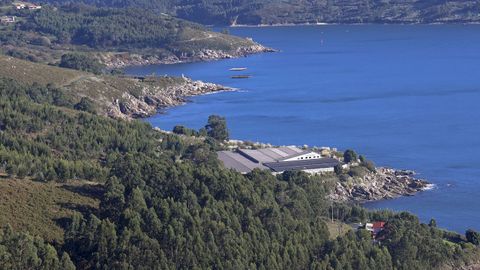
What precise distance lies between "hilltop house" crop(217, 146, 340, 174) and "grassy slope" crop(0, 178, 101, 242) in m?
11.7

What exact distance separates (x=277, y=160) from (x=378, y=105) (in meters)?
18.7

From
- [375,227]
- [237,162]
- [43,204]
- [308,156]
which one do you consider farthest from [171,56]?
[43,204]

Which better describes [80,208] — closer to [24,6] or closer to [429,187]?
[429,187]

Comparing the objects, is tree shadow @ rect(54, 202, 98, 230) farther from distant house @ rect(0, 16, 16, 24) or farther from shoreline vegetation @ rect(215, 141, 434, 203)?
distant house @ rect(0, 16, 16, 24)

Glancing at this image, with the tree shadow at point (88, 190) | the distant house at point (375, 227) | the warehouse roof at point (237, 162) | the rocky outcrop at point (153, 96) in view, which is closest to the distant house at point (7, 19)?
the rocky outcrop at point (153, 96)

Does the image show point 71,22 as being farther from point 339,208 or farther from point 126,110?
point 339,208

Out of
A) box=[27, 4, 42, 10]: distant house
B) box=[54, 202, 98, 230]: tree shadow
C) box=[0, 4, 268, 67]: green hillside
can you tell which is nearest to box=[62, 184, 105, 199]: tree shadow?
box=[54, 202, 98, 230]: tree shadow

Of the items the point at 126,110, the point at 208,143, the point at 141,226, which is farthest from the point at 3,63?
the point at 141,226

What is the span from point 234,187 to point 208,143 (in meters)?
14.1

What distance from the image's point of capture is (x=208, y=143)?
143 feet

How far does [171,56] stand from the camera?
91.9m

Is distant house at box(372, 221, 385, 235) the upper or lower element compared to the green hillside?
upper

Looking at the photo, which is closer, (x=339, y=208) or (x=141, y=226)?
(x=141, y=226)

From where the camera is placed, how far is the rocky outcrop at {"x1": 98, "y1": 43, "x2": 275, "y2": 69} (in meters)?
88.0
